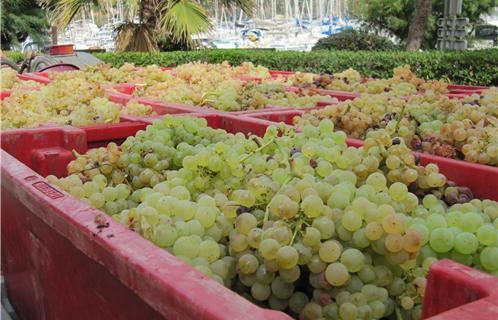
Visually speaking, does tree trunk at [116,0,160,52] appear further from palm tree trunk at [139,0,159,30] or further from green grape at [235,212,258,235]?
green grape at [235,212,258,235]

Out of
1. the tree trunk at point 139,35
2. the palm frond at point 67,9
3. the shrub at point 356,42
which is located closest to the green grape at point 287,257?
the palm frond at point 67,9

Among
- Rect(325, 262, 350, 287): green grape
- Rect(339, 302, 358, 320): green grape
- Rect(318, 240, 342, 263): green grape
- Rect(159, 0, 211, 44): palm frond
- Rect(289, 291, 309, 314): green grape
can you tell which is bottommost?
Rect(289, 291, 309, 314): green grape

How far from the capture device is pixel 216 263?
130 centimetres

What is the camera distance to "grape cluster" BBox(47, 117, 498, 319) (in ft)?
4.02

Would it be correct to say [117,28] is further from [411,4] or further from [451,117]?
[411,4]

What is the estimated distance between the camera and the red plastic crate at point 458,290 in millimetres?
929

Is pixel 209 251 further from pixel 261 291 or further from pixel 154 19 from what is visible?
pixel 154 19

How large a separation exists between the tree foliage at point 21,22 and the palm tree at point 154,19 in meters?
11.0

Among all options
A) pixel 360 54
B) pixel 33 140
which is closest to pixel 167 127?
pixel 33 140

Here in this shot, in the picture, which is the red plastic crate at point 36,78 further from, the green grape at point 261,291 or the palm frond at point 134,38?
the palm frond at point 134,38

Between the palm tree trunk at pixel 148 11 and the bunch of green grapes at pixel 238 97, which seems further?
the palm tree trunk at pixel 148 11

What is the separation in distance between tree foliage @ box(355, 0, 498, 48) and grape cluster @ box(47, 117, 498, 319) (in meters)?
19.6

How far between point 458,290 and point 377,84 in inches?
121

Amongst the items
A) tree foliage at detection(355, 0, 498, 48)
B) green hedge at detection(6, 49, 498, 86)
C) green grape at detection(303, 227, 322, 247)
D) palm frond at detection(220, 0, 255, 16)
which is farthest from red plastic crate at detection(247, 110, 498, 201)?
tree foliage at detection(355, 0, 498, 48)
